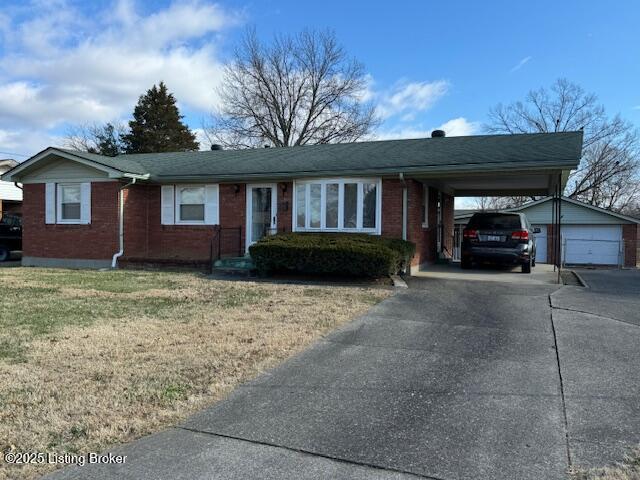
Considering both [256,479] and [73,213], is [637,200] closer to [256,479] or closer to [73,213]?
[73,213]

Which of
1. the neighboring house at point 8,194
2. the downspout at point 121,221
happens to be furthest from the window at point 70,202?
the neighboring house at point 8,194

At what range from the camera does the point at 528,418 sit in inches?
160

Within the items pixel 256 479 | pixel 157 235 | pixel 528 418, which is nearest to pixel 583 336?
pixel 528 418

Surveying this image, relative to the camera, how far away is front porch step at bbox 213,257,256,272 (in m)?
13.2

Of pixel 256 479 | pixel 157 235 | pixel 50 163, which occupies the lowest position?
pixel 256 479

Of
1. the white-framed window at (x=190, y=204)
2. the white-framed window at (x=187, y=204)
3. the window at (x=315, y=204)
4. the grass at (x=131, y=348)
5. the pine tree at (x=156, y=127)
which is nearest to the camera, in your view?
the grass at (x=131, y=348)

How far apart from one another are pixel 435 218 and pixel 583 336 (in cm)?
1113

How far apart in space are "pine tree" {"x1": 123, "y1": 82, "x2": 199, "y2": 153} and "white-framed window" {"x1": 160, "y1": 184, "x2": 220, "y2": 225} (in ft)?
Answer: 110

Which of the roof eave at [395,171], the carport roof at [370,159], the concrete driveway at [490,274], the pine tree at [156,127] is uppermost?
the pine tree at [156,127]

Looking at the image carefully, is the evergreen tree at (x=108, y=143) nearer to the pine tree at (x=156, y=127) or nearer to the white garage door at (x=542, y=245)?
the pine tree at (x=156, y=127)

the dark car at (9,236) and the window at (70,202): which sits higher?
the window at (70,202)

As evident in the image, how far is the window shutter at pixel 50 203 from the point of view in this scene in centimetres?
1633

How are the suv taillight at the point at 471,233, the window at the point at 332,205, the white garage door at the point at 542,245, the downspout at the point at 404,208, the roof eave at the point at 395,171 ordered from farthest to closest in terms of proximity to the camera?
1. the white garage door at the point at 542,245
2. the window at the point at 332,205
3. the suv taillight at the point at 471,233
4. the downspout at the point at 404,208
5. the roof eave at the point at 395,171

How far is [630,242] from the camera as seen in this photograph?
2862 cm
